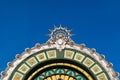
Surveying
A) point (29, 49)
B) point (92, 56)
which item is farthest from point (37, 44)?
point (92, 56)

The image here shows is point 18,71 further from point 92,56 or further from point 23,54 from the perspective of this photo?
point 92,56

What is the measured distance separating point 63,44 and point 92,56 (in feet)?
3.87

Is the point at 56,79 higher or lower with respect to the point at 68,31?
lower

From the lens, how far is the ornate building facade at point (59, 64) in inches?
1057

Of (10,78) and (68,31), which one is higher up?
(68,31)

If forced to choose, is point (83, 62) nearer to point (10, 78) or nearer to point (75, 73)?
point (75, 73)

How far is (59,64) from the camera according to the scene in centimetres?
2720

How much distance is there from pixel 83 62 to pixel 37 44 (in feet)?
5.78

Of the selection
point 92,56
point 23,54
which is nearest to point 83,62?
point 92,56

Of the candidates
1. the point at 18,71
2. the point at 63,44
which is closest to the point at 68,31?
the point at 63,44

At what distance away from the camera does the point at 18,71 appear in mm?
26953

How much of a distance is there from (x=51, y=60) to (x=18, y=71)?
1.23m

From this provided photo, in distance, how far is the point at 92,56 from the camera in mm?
27078

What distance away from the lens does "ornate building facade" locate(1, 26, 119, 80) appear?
26.9 m
